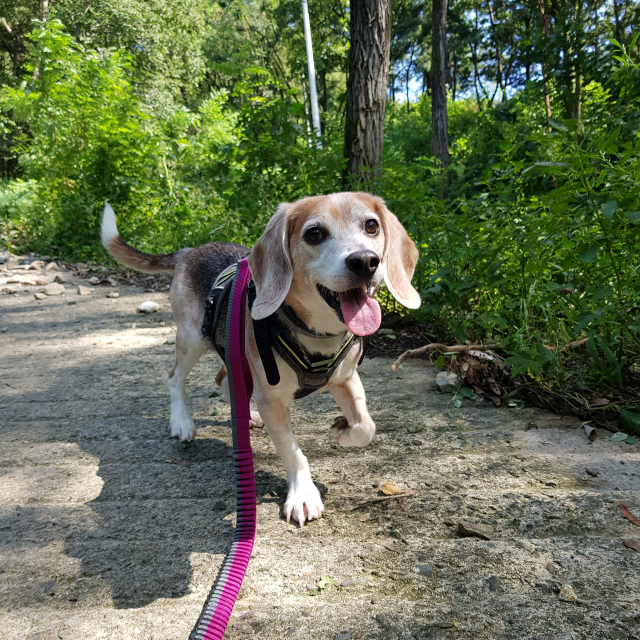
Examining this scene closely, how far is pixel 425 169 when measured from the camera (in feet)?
15.1

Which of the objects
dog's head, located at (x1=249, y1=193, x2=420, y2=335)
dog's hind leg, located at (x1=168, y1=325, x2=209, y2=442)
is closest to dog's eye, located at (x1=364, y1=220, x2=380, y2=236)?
dog's head, located at (x1=249, y1=193, x2=420, y2=335)

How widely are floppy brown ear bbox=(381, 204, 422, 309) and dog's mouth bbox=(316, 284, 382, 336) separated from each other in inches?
12.8

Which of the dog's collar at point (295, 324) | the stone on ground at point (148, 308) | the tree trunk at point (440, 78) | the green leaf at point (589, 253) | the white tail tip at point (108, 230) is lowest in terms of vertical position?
the stone on ground at point (148, 308)

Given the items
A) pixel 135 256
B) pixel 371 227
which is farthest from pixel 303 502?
pixel 135 256

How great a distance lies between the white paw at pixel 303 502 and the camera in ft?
7.07

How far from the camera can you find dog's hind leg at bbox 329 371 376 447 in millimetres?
2355

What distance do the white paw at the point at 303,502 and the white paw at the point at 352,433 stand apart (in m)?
0.28

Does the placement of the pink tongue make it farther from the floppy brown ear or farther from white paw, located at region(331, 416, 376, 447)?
white paw, located at region(331, 416, 376, 447)

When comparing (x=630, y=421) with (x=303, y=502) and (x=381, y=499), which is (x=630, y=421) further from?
(x=303, y=502)

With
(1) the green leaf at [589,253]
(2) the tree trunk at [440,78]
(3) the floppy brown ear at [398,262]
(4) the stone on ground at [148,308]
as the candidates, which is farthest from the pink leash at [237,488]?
(2) the tree trunk at [440,78]

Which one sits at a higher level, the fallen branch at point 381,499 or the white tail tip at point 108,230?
the white tail tip at point 108,230

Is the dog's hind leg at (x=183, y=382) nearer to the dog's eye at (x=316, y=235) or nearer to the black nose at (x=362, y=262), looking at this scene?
the dog's eye at (x=316, y=235)

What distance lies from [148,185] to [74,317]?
4319 mm

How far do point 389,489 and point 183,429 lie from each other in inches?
53.0
